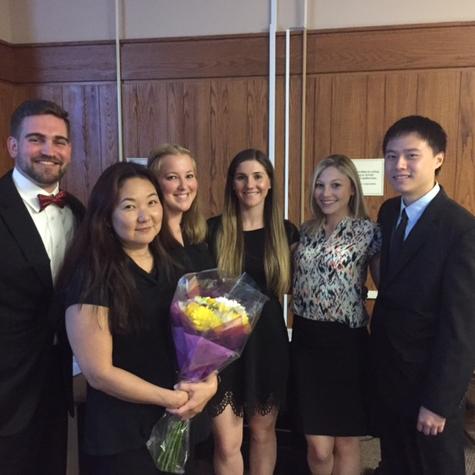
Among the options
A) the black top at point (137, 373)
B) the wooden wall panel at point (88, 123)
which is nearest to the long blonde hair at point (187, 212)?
the black top at point (137, 373)

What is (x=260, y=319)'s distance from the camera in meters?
1.84

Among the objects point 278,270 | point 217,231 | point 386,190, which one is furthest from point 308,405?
point 386,190

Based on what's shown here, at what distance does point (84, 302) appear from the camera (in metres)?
1.16

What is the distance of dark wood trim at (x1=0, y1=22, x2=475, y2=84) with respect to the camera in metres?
2.90

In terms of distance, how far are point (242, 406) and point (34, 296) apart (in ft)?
2.92

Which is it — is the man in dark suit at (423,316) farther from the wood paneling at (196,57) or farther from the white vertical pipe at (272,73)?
the wood paneling at (196,57)

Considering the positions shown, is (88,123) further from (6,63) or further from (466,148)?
(466,148)

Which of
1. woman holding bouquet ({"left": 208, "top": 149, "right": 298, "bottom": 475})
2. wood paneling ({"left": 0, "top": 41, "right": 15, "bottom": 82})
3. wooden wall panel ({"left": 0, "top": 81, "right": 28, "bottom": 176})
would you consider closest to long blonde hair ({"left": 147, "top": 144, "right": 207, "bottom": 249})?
woman holding bouquet ({"left": 208, "top": 149, "right": 298, "bottom": 475})

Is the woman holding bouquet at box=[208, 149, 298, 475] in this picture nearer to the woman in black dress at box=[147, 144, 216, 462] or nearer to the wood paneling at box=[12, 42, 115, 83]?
the woman in black dress at box=[147, 144, 216, 462]

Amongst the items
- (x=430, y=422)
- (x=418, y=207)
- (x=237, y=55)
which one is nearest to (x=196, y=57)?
(x=237, y=55)

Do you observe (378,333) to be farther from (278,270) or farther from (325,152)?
(325,152)

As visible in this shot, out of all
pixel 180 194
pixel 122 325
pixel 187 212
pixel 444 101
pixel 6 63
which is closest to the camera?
pixel 122 325

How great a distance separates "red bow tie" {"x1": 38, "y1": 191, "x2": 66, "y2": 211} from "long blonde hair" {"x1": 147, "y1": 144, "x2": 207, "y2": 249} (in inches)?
13.4

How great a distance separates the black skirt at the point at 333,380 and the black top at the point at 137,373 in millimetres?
721
